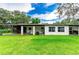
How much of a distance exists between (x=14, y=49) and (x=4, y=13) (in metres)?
0.61

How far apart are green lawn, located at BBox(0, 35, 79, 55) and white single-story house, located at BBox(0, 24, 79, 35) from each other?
78mm

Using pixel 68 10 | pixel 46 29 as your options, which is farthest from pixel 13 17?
pixel 68 10

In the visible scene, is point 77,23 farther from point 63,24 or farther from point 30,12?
point 30,12

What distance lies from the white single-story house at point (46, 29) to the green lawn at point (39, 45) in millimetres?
78

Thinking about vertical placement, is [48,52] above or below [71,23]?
below

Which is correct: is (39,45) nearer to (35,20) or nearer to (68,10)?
(35,20)

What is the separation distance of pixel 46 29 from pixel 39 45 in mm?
305

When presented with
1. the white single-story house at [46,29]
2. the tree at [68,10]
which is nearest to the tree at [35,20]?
the white single-story house at [46,29]

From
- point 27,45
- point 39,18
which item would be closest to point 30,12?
point 39,18

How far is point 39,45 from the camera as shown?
5852 millimetres

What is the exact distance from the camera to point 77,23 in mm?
5918

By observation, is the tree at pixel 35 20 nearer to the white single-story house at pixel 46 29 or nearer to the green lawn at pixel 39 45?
the white single-story house at pixel 46 29

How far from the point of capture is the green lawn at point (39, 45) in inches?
229
